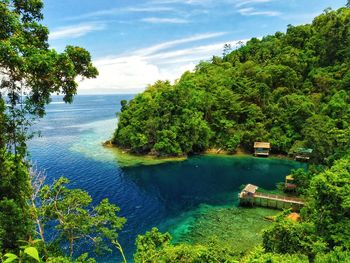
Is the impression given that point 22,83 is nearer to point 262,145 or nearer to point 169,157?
point 169,157

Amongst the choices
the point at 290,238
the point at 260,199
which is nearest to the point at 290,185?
the point at 260,199

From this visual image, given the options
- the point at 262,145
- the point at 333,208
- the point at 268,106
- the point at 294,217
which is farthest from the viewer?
the point at 268,106

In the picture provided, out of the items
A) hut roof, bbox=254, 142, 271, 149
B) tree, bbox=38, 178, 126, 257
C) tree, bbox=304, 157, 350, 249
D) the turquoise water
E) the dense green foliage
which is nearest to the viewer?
tree, bbox=38, 178, 126, 257

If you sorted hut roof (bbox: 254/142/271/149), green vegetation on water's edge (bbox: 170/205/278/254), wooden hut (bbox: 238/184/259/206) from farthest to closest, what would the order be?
hut roof (bbox: 254/142/271/149)
wooden hut (bbox: 238/184/259/206)
green vegetation on water's edge (bbox: 170/205/278/254)

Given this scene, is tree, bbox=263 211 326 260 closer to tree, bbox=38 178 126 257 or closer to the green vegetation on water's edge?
the green vegetation on water's edge

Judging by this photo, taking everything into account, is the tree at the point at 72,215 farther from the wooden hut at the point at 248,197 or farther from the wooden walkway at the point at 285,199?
the wooden walkway at the point at 285,199

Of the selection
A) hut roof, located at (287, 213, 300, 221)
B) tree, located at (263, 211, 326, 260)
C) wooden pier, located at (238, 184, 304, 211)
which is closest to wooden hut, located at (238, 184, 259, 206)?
wooden pier, located at (238, 184, 304, 211)
